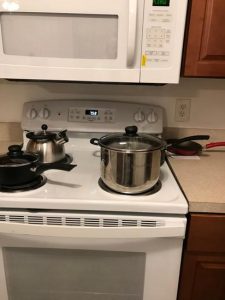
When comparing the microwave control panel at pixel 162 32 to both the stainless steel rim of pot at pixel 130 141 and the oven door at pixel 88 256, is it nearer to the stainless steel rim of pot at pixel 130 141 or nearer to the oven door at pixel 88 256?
the stainless steel rim of pot at pixel 130 141

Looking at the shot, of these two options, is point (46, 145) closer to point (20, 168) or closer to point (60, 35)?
point (20, 168)

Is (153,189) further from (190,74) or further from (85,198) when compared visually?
(190,74)

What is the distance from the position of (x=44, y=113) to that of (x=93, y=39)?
0.47 meters

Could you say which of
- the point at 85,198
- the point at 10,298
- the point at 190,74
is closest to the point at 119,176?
the point at 85,198

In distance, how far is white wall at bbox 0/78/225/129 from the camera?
1.43 m

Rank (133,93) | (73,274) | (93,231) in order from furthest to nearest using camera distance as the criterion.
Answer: (133,93), (73,274), (93,231)

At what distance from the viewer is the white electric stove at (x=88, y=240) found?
887 mm

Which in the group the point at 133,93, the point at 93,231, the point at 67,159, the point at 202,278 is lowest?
the point at 202,278

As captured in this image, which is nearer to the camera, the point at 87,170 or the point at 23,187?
the point at 23,187

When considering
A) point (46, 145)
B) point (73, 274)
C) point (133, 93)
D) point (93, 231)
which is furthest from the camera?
point (133, 93)

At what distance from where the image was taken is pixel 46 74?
1.05 meters

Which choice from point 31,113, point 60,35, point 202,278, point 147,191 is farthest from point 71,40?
point 202,278

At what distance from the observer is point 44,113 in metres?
1.35

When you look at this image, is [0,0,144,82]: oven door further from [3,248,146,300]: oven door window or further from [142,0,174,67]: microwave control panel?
[3,248,146,300]: oven door window
